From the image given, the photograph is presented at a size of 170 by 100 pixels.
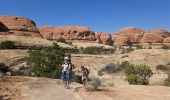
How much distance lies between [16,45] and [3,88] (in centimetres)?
4843

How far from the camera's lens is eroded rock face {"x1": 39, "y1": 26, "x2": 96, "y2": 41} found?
13788cm

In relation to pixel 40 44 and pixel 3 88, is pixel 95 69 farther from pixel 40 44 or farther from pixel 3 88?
pixel 3 88

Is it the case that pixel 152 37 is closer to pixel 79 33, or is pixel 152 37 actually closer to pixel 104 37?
pixel 104 37

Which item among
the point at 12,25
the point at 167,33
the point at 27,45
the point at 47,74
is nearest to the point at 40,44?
the point at 27,45

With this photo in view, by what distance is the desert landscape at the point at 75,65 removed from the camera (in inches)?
564

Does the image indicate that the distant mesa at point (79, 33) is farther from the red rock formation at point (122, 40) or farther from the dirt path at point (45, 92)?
the dirt path at point (45, 92)

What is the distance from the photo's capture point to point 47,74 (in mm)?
27328

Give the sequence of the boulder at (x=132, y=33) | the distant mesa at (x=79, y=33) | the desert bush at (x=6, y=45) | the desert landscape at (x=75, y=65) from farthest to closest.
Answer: the boulder at (x=132, y=33)
the distant mesa at (x=79, y=33)
the desert bush at (x=6, y=45)
the desert landscape at (x=75, y=65)

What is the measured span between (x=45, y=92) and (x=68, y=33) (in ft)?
416

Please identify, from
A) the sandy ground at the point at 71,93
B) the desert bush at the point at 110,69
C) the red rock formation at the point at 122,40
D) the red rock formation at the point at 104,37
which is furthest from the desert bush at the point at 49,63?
the red rock formation at the point at 122,40

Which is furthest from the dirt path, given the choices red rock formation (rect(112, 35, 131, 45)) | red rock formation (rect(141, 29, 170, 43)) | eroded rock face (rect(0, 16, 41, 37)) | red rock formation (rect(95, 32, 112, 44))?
red rock formation (rect(112, 35, 131, 45))

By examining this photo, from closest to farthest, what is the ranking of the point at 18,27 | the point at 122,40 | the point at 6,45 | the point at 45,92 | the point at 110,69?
1. the point at 45,92
2. the point at 110,69
3. the point at 6,45
4. the point at 18,27
5. the point at 122,40

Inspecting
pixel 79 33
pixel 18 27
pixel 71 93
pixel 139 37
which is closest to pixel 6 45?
pixel 18 27

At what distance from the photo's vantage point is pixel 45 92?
14.2 meters
